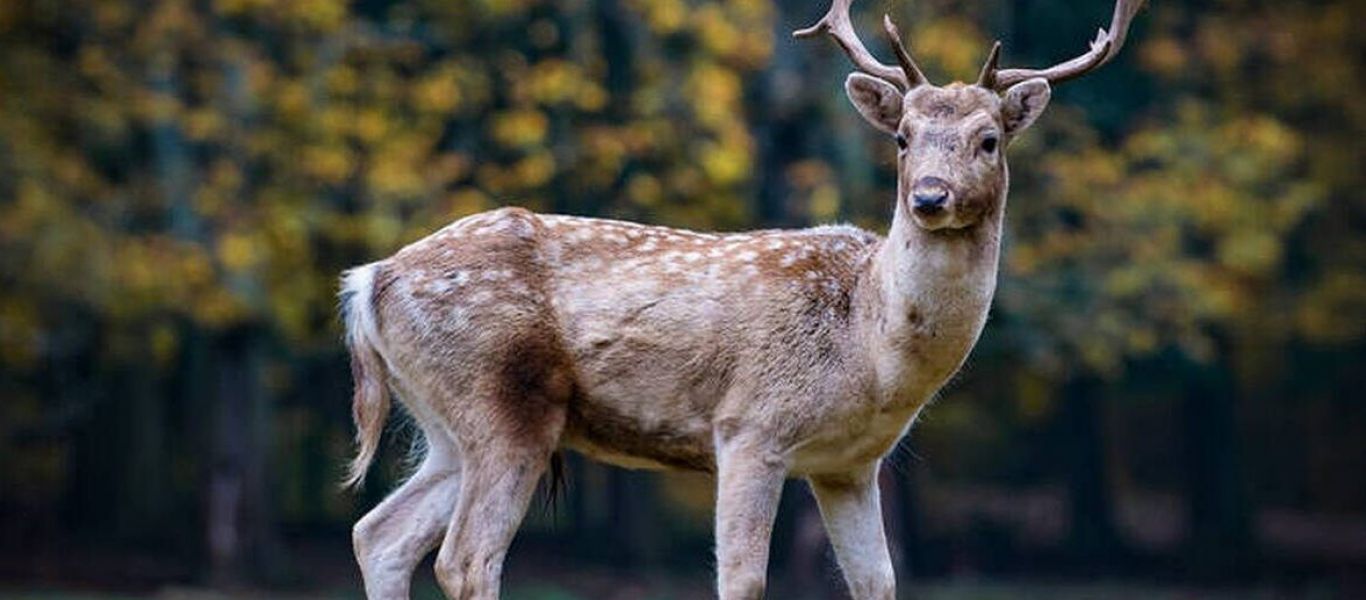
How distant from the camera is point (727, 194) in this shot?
65.4 ft

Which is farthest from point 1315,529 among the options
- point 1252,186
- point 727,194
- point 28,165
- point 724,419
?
point 724,419

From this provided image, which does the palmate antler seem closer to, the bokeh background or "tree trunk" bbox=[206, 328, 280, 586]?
the bokeh background

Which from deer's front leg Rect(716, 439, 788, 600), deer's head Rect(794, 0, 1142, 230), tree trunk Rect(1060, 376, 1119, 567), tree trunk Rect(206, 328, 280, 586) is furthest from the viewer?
tree trunk Rect(1060, 376, 1119, 567)

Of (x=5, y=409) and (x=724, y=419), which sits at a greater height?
(x=724, y=419)

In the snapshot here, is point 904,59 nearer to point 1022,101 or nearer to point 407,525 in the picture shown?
point 1022,101

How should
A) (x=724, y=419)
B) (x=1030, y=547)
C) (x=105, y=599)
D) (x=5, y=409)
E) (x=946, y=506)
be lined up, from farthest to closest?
(x=946, y=506), (x=1030, y=547), (x=5, y=409), (x=105, y=599), (x=724, y=419)

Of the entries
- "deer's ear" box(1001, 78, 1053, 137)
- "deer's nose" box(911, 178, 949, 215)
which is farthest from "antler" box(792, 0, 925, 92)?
"deer's nose" box(911, 178, 949, 215)

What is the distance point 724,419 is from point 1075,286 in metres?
12.3

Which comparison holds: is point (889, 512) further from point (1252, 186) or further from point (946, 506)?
point (946, 506)

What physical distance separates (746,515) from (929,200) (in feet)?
4.44

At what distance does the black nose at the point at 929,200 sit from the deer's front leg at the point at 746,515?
1.12m

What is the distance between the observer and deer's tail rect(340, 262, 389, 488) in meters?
9.05

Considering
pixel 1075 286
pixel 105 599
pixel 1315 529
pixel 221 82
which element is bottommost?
pixel 1315 529

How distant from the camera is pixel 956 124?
8172 mm
